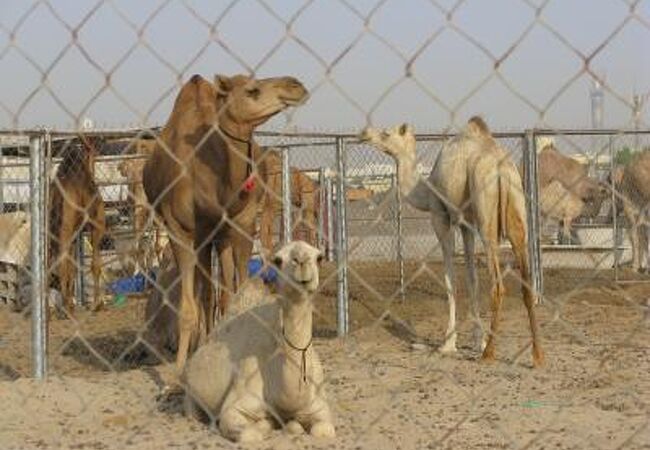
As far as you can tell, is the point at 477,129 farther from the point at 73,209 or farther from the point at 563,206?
the point at 563,206

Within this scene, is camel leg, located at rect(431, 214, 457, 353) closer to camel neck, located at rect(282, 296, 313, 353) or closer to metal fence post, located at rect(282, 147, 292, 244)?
metal fence post, located at rect(282, 147, 292, 244)

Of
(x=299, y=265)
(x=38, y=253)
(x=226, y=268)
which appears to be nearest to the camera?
(x=299, y=265)

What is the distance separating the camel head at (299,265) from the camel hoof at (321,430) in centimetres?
111

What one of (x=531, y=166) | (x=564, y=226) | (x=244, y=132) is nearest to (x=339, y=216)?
(x=531, y=166)

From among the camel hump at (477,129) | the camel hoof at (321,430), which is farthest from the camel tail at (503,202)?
the camel hoof at (321,430)

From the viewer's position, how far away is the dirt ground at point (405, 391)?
505cm

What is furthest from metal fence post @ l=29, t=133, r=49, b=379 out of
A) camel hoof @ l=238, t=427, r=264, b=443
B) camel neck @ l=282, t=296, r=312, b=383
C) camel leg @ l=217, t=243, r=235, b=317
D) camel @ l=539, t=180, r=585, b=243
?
camel @ l=539, t=180, r=585, b=243

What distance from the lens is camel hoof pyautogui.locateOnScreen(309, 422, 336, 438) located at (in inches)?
195

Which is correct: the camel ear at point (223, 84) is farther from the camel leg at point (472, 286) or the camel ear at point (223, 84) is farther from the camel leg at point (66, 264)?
the camel leg at point (66, 264)

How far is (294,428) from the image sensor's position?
4.99m

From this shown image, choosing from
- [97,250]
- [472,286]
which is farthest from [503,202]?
[97,250]

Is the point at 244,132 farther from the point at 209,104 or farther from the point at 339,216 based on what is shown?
the point at 339,216

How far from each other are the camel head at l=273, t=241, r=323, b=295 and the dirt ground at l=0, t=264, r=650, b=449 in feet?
1.02

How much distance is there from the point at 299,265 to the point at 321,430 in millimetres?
1342
